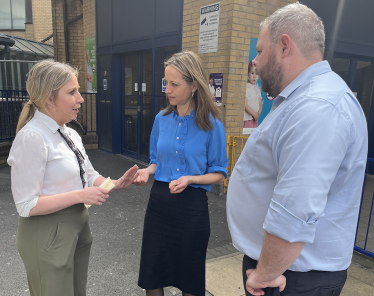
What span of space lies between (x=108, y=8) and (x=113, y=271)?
276 inches

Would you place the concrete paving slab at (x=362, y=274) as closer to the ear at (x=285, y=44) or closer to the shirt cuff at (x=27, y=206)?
the ear at (x=285, y=44)

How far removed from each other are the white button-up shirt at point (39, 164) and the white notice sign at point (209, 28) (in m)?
3.88

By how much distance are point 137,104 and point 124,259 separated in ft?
16.6

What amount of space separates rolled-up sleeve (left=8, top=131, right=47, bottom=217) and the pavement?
4.97ft

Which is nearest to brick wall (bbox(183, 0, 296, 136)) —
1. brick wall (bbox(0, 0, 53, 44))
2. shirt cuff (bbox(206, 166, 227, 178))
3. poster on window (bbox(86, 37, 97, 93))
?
shirt cuff (bbox(206, 166, 227, 178))

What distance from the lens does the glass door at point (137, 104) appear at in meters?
7.30

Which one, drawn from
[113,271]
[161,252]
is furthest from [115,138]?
[161,252]

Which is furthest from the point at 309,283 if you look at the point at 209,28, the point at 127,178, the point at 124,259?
the point at 209,28

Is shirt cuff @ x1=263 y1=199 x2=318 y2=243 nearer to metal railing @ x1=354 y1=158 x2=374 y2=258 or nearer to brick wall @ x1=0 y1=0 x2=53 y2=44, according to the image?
metal railing @ x1=354 y1=158 x2=374 y2=258

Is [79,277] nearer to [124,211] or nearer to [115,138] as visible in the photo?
[124,211]

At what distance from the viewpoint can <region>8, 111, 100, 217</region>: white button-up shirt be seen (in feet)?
5.14

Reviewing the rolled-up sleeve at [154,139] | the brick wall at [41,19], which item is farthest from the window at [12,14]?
the rolled-up sleeve at [154,139]

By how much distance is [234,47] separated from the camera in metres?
4.85

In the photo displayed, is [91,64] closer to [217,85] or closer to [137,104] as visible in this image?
[137,104]
